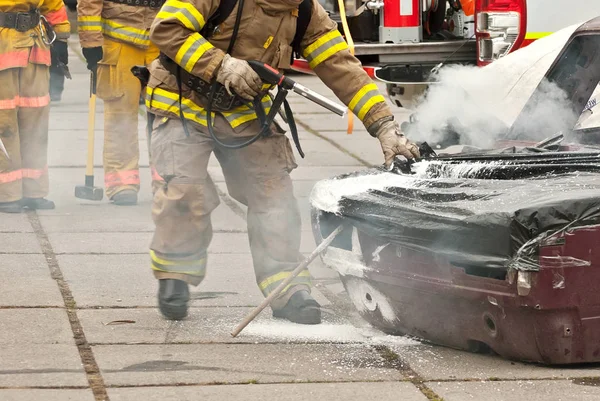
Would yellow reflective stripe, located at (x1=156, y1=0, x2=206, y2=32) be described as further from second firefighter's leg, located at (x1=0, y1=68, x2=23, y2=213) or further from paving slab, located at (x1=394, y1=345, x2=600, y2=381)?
second firefighter's leg, located at (x1=0, y1=68, x2=23, y2=213)

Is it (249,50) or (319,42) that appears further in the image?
(319,42)

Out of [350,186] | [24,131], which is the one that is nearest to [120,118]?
[24,131]

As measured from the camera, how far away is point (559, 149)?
4.77 metres

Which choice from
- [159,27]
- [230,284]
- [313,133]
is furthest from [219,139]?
[313,133]

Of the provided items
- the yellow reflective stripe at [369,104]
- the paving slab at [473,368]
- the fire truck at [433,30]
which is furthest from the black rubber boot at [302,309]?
the fire truck at [433,30]

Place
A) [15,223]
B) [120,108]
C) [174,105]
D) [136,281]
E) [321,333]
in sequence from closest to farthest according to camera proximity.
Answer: [321,333]
[174,105]
[136,281]
[15,223]
[120,108]

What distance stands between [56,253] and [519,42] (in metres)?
3.32

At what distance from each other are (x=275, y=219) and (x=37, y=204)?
2902mm

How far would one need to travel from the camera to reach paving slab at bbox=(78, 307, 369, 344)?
459 centimetres

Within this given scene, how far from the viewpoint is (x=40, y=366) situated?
420cm

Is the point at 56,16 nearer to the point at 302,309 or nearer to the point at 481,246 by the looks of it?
the point at 302,309

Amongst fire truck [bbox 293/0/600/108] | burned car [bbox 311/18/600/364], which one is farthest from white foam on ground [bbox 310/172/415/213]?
fire truck [bbox 293/0/600/108]

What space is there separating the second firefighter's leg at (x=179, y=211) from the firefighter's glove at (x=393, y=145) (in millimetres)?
701

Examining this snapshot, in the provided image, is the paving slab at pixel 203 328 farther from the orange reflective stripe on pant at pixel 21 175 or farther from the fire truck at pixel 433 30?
the fire truck at pixel 433 30
